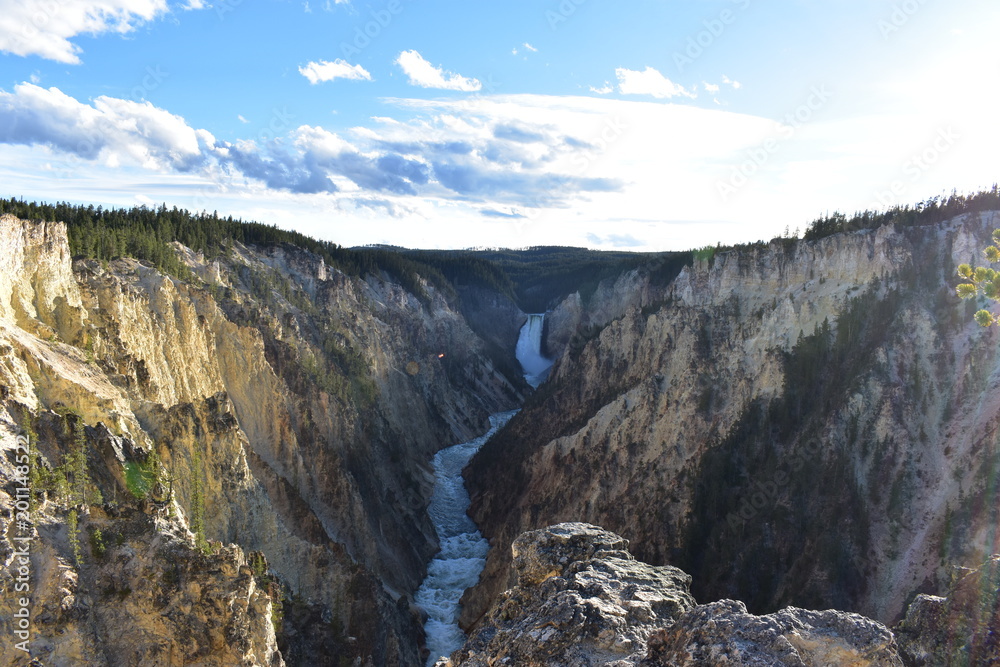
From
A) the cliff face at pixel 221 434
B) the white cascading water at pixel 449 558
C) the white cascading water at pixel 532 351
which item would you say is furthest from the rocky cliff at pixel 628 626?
the white cascading water at pixel 532 351

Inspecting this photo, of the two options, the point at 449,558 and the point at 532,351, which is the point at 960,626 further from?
the point at 532,351

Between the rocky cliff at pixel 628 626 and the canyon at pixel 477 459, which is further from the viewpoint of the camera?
the canyon at pixel 477 459

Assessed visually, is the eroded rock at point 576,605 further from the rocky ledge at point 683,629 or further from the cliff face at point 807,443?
the cliff face at point 807,443

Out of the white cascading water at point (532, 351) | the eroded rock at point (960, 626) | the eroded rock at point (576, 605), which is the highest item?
the eroded rock at point (960, 626)

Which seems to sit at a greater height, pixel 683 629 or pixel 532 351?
pixel 683 629

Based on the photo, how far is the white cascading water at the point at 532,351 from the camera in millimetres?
95312

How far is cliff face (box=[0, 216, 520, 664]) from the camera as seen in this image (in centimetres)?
1562

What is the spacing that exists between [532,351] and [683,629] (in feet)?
300

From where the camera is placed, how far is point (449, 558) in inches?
1571

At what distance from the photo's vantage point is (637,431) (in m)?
37.8

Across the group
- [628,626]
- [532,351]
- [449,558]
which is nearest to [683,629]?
[628,626]

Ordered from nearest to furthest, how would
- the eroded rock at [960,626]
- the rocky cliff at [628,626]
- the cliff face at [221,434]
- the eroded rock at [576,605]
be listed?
the rocky cliff at [628,626] → the eroded rock at [960,626] → the eroded rock at [576,605] → the cliff face at [221,434]

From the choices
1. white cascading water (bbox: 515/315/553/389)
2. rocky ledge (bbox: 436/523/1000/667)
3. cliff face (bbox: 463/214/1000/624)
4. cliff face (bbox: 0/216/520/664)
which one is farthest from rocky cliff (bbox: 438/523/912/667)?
white cascading water (bbox: 515/315/553/389)

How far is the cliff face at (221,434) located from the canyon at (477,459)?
11cm
